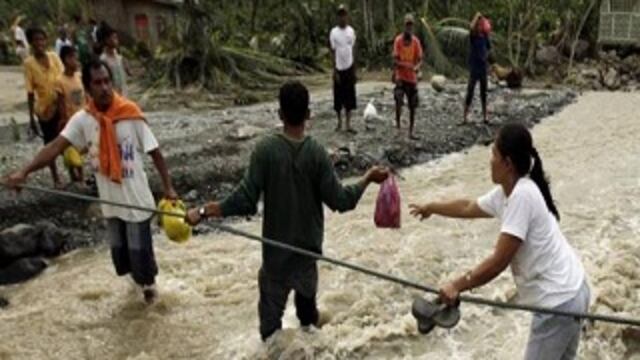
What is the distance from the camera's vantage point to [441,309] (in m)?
2.92

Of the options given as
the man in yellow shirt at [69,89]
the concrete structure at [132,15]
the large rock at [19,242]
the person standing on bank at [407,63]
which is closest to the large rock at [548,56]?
the person standing on bank at [407,63]

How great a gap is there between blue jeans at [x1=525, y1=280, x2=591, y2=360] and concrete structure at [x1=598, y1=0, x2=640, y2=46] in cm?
1851

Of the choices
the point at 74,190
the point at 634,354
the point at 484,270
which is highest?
the point at 484,270

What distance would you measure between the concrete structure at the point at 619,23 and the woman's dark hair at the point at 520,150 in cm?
1855

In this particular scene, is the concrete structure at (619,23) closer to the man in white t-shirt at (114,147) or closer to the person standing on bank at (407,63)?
the person standing on bank at (407,63)

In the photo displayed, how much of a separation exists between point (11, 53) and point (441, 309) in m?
22.9

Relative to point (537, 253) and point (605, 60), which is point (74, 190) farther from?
point (605, 60)

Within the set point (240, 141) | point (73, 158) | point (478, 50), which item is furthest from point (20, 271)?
point (478, 50)

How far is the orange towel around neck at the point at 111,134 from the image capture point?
442cm

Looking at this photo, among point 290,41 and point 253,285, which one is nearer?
point 253,285

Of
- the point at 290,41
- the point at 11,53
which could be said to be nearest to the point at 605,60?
the point at 290,41

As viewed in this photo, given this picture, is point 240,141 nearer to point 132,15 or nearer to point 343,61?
point 343,61

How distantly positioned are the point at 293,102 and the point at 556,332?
1.52 meters

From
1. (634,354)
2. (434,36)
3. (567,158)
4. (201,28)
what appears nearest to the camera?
(634,354)
